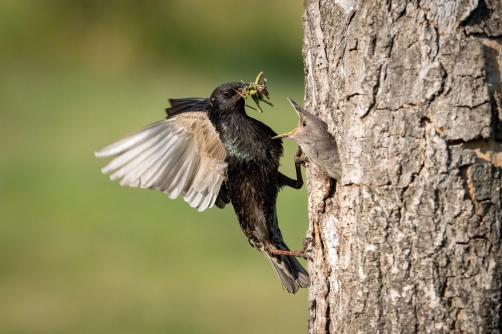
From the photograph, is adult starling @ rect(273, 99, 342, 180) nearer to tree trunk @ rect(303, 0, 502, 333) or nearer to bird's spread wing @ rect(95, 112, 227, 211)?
tree trunk @ rect(303, 0, 502, 333)

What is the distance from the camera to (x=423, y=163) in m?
2.78

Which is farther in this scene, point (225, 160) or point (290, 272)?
point (290, 272)

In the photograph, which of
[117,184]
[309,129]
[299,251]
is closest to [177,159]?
[299,251]

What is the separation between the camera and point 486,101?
2691 mm

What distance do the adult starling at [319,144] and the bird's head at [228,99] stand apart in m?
1.08

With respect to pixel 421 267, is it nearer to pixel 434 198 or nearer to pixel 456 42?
pixel 434 198

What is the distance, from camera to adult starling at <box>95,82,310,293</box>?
421 centimetres

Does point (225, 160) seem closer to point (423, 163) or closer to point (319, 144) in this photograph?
point (319, 144)

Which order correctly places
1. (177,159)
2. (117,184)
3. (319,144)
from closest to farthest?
(319,144) → (177,159) → (117,184)

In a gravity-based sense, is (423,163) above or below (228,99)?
below

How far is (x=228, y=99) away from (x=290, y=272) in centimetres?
110

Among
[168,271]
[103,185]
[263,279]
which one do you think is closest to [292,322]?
[263,279]

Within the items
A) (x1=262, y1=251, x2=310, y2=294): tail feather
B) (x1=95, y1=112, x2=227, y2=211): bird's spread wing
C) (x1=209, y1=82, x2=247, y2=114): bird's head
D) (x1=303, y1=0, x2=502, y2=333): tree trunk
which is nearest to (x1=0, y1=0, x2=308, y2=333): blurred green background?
(x1=262, y1=251, x2=310, y2=294): tail feather

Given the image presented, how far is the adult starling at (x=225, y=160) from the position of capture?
4215 mm
